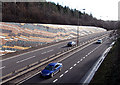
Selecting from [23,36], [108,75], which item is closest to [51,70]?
[108,75]

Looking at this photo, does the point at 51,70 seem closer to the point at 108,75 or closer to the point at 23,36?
the point at 108,75

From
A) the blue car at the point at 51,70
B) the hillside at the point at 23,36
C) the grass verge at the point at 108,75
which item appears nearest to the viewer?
the grass verge at the point at 108,75

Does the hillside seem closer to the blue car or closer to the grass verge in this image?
the blue car

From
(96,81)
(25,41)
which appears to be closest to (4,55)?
(25,41)

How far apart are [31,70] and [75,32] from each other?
169ft

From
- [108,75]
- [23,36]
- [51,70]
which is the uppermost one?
[23,36]

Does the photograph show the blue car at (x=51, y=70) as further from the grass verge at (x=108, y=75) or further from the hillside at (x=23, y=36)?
the hillside at (x=23, y=36)

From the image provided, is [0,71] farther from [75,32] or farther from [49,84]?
[75,32]

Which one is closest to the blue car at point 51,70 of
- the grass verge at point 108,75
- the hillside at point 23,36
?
the grass verge at point 108,75

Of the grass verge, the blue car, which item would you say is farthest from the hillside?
Result: the grass verge

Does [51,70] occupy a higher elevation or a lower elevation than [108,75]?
higher

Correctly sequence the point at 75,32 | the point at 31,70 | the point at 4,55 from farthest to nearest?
1. the point at 75,32
2. the point at 4,55
3. the point at 31,70

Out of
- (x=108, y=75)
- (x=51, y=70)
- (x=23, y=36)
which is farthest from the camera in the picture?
(x=23, y=36)

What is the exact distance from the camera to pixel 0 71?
1948cm
